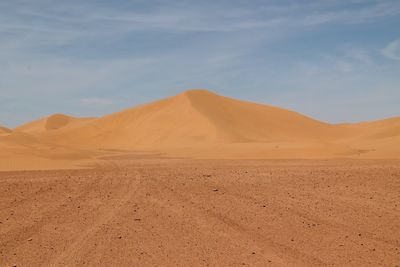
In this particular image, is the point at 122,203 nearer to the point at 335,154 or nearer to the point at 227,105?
the point at 335,154

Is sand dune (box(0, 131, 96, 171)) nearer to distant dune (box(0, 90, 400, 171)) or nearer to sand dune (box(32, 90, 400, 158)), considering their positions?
distant dune (box(0, 90, 400, 171))

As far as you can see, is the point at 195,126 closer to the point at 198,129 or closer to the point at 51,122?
the point at 198,129

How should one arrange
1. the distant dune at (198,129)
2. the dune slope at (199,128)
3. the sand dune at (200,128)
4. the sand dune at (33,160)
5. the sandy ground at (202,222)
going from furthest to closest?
the sand dune at (200,128) < the dune slope at (199,128) < the distant dune at (198,129) < the sand dune at (33,160) < the sandy ground at (202,222)

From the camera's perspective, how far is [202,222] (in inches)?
372

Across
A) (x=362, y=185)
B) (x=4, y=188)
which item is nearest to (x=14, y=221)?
(x=4, y=188)

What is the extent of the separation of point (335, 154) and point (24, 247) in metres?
29.4

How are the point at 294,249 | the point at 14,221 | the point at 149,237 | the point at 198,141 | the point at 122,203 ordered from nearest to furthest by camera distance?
the point at 294,249
the point at 149,237
the point at 14,221
the point at 122,203
the point at 198,141

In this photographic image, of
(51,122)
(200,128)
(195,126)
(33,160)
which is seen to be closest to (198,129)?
(200,128)

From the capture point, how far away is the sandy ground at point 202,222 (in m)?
7.19

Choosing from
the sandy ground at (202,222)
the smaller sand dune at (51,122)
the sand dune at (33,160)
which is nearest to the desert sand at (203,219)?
the sandy ground at (202,222)

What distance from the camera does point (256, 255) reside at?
23.5 feet

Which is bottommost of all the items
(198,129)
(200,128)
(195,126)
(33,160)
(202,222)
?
(202,222)

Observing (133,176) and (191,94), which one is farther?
(191,94)

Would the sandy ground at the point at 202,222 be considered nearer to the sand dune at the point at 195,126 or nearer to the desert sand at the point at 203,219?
the desert sand at the point at 203,219
